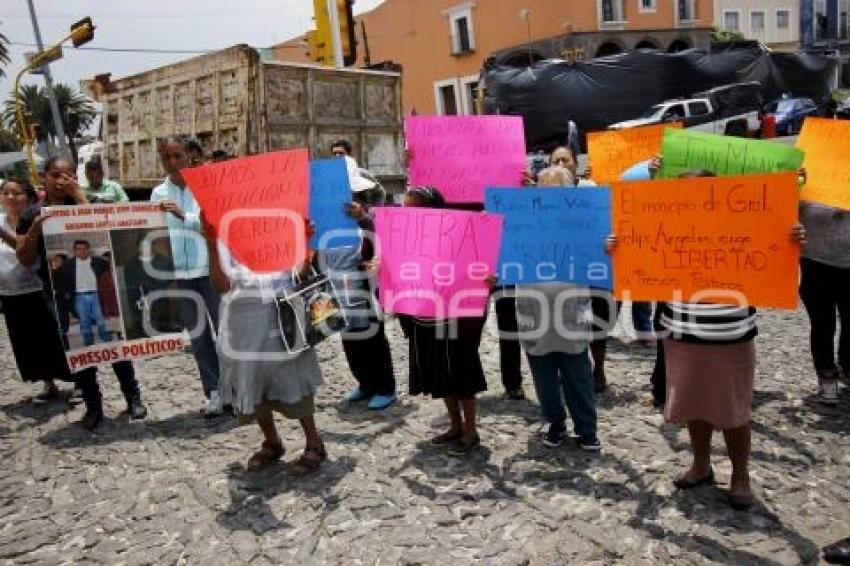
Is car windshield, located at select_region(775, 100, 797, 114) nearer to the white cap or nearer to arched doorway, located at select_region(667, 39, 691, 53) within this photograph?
arched doorway, located at select_region(667, 39, 691, 53)

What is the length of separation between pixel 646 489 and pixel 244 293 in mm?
2222

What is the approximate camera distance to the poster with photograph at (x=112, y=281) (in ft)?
14.3

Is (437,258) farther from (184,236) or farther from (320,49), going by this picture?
(320,49)

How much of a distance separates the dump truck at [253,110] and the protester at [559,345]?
4.87m

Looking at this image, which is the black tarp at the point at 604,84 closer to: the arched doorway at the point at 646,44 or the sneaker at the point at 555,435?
the arched doorway at the point at 646,44

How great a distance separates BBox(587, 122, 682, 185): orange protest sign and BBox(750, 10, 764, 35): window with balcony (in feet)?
161

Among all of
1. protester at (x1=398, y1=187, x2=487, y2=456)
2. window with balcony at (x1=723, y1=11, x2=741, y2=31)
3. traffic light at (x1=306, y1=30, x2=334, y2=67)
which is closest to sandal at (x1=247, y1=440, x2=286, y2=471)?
protester at (x1=398, y1=187, x2=487, y2=456)

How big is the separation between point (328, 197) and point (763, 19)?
52.7 metres

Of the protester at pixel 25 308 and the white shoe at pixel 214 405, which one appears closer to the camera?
the white shoe at pixel 214 405

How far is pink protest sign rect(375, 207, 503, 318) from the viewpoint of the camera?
3.40 meters

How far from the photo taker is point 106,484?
380 centimetres

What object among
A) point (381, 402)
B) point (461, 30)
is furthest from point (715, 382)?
point (461, 30)

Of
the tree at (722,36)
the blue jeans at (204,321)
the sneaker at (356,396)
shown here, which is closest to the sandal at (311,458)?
the sneaker at (356,396)

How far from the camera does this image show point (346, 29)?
9.05m
